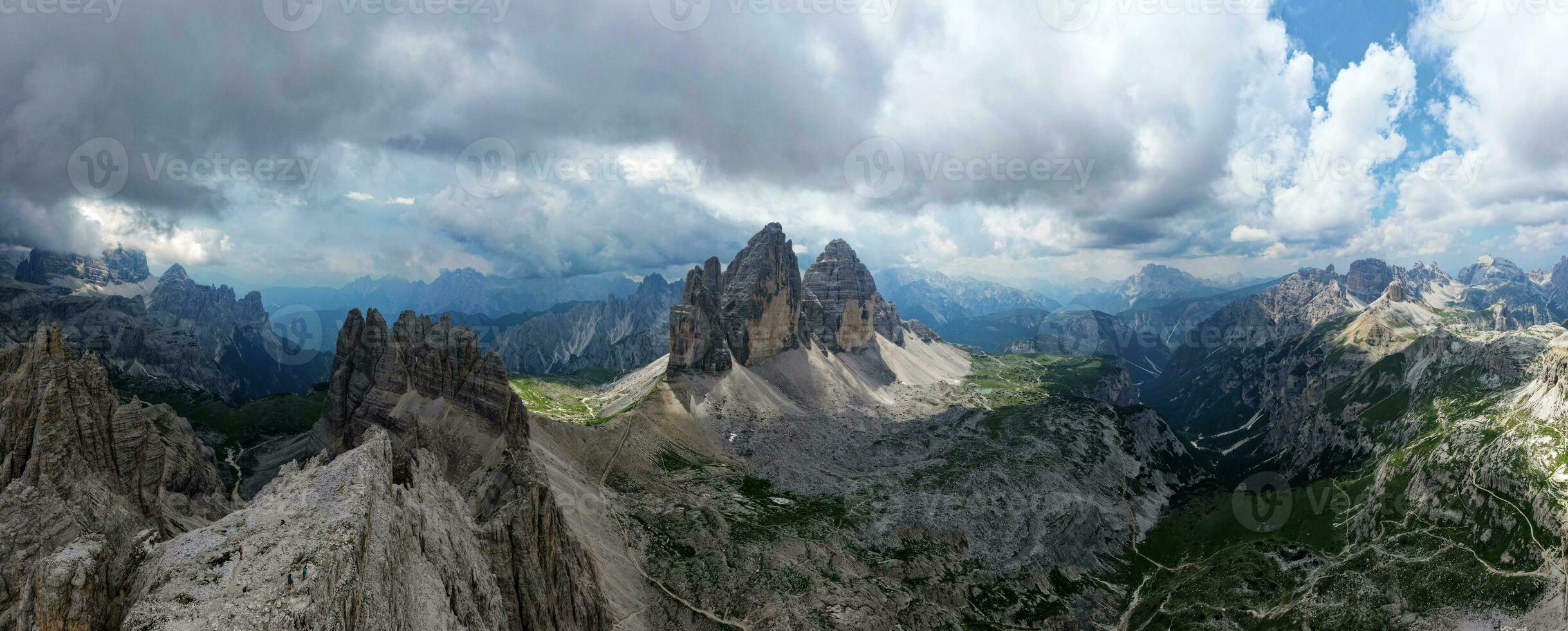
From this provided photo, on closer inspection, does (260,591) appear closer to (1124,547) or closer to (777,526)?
(777,526)

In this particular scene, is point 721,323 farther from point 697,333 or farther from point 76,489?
point 76,489

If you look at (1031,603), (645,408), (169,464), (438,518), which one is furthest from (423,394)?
(1031,603)

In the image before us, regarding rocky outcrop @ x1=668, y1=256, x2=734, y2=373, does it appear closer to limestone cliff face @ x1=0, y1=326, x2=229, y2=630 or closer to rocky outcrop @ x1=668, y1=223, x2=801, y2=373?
rocky outcrop @ x1=668, y1=223, x2=801, y2=373

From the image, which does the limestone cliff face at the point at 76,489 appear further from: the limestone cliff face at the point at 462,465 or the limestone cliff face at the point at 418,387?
the limestone cliff face at the point at 418,387

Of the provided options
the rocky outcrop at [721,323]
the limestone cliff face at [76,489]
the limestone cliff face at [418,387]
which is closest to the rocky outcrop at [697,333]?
the rocky outcrop at [721,323]

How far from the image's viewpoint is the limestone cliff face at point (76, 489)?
727 inches

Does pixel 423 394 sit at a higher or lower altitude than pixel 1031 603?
higher

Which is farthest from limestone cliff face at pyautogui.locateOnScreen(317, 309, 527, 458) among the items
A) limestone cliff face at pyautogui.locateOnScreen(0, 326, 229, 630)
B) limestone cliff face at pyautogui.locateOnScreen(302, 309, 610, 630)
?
limestone cliff face at pyautogui.locateOnScreen(0, 326, 229, 630)

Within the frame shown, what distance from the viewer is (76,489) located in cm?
3469

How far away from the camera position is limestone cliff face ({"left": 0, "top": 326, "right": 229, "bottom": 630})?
18453 mm

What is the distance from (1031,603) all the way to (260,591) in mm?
86345

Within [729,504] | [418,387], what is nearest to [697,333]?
[729,504]

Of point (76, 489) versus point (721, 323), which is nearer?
point (76, 489)

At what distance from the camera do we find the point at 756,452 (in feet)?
421
